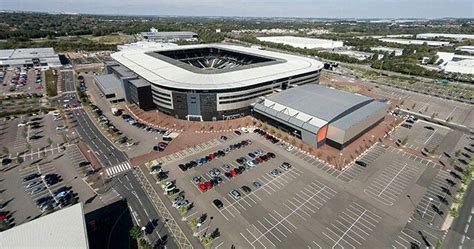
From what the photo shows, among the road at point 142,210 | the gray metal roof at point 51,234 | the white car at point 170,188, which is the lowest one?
the road at point 142,210

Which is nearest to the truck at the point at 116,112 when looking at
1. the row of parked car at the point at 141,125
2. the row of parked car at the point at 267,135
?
the row of parked car at the point at 141,125

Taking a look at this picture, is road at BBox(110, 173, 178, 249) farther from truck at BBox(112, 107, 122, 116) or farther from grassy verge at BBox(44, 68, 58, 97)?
grassy verge at BBox(44, 68, 58, 97)

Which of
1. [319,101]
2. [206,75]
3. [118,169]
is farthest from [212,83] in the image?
[118,169]

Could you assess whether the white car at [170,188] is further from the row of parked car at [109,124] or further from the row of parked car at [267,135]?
the row of parked car at [267,135]

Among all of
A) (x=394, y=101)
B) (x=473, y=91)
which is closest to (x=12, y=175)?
(x=394, y=101)

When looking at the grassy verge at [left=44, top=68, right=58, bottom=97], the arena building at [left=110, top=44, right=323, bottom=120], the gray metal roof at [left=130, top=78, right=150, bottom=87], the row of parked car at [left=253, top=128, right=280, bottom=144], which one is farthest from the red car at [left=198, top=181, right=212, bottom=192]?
the grassy verge at [left=44, top=68, right=58, bottom=97]

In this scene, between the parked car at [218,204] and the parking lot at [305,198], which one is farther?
the parked car at [218,204]

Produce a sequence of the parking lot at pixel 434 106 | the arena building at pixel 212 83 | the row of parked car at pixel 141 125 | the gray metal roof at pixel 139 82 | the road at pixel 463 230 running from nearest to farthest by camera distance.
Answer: the road at pixel 463 230 → the row of parked car at pixel 141 125 → the arena building at pixel 212 83 → the gray metal roof at pixel 139 82 → the parking lot at pixel 434 106

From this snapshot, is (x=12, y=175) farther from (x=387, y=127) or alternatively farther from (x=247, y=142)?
(x=387, y=127)
